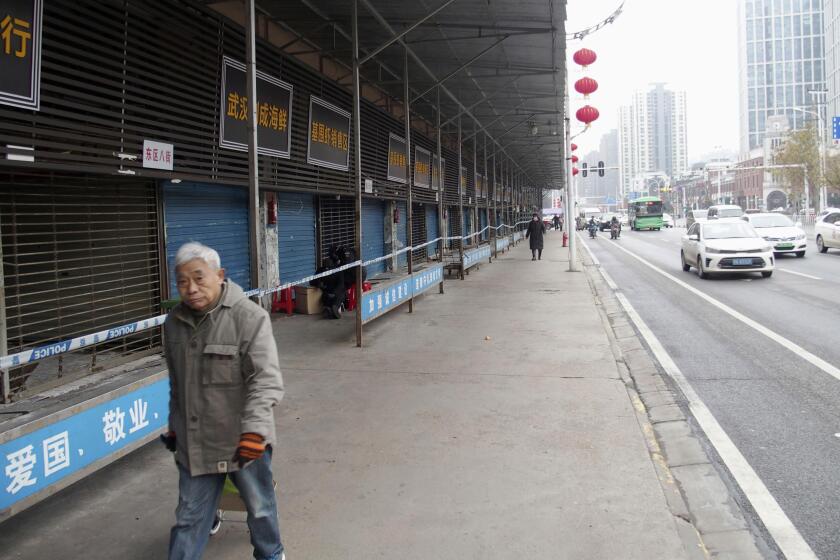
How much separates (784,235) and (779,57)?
135 meters

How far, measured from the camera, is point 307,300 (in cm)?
1210

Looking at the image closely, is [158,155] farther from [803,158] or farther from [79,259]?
[803,158]

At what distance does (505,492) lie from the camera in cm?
445

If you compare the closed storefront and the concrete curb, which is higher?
the closed storefront

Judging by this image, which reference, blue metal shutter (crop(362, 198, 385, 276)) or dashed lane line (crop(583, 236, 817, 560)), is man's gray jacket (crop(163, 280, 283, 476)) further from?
blue metal shutter (crop(362, 198, 385, 276))

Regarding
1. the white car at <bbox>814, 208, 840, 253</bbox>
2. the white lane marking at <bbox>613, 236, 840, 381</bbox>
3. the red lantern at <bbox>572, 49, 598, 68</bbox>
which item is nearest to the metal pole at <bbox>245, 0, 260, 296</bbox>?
the white lane marking at <bbox>613, 236, 840, 381</bbox>

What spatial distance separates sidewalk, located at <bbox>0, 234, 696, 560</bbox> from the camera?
12.5ft

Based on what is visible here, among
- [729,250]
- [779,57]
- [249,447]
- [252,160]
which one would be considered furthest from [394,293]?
[779,57]

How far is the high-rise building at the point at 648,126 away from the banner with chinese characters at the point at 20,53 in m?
182

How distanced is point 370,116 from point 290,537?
11.9 m

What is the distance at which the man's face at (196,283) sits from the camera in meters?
3.05

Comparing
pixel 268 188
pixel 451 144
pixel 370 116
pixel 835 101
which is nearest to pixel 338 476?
pixel 268 188

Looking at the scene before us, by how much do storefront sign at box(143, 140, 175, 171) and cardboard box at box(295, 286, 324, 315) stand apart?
486 centimetres

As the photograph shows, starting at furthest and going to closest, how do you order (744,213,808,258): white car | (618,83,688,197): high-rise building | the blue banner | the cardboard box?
(618,83,688,197): high-rise building
(744,213,808,258): white car
the cardboard box
the blue banner
